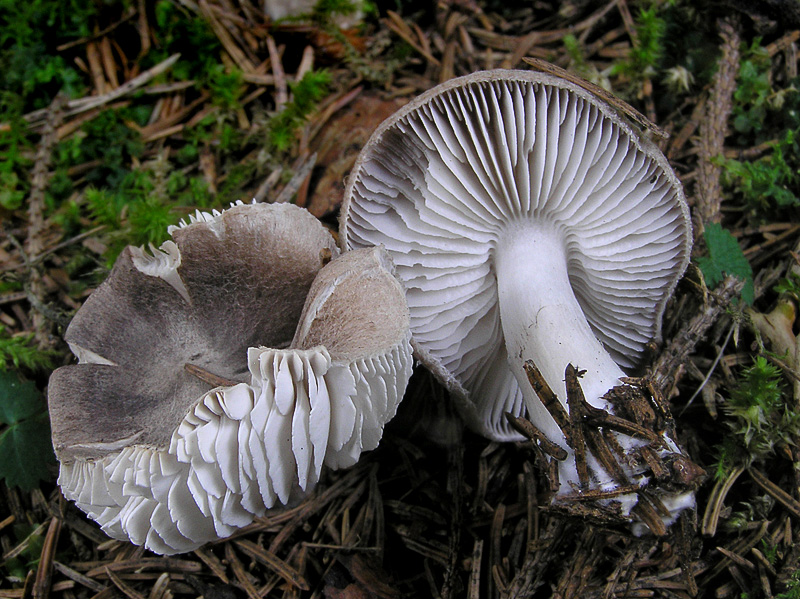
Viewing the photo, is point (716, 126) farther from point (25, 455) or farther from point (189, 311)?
point (25, 455)

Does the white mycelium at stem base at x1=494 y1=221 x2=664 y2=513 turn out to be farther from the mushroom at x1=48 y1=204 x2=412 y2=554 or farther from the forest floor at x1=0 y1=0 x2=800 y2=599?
the mushroom at x1=48 y1=204 x2=412 y2=554

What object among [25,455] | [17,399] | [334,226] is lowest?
[25,455]

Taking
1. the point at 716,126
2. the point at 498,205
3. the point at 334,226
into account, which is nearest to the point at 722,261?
the point at 716,126

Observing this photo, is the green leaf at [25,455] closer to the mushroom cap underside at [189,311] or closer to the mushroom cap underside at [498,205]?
the mushroom cap underside at [189,311]

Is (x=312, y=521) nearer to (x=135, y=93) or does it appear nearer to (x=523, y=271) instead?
(x=523, y=271)

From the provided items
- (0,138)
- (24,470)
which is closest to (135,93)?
(0,138)

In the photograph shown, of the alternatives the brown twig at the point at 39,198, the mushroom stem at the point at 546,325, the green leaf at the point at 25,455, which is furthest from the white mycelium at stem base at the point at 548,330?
the brown twig at the point at 39,198
